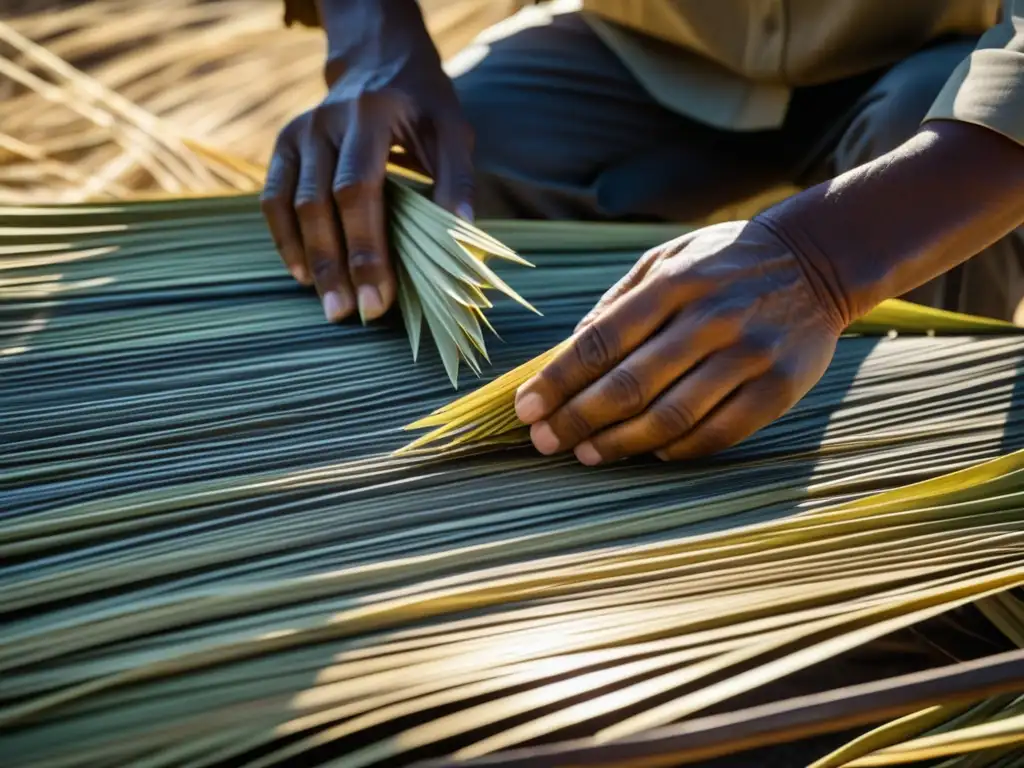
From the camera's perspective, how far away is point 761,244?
2.84 feet

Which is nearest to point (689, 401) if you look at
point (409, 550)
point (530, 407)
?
Answer: point (530, 407)

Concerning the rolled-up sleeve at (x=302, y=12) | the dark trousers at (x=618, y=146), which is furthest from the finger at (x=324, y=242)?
the rolled-up sleeve at (x=302, y=12)

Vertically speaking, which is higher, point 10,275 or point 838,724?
point 10,275

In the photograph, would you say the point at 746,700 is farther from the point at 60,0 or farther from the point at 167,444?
the point at 60,0

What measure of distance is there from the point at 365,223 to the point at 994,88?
0.60 meters

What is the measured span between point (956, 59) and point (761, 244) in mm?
670

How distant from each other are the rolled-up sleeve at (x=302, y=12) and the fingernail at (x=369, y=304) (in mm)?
844

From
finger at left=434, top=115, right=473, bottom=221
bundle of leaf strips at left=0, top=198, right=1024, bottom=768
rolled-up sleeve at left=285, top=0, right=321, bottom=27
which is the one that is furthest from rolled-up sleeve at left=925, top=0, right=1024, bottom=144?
rolled-up sleeve at left=285, top=0, right=321, bottom=27

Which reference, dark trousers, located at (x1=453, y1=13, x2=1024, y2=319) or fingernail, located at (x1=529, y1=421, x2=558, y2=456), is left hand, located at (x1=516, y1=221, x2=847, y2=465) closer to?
fingernail, located at (x1=529, y1=421, x2=558, y2=456)

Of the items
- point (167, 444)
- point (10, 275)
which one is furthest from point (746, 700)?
point (10, 275)

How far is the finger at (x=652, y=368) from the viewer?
80 cm

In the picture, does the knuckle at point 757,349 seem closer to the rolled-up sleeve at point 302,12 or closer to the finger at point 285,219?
the finger at point 285,219

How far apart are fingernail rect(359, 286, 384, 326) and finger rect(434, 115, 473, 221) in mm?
167

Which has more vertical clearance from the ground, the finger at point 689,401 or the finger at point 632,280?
the finger at point 632,280
